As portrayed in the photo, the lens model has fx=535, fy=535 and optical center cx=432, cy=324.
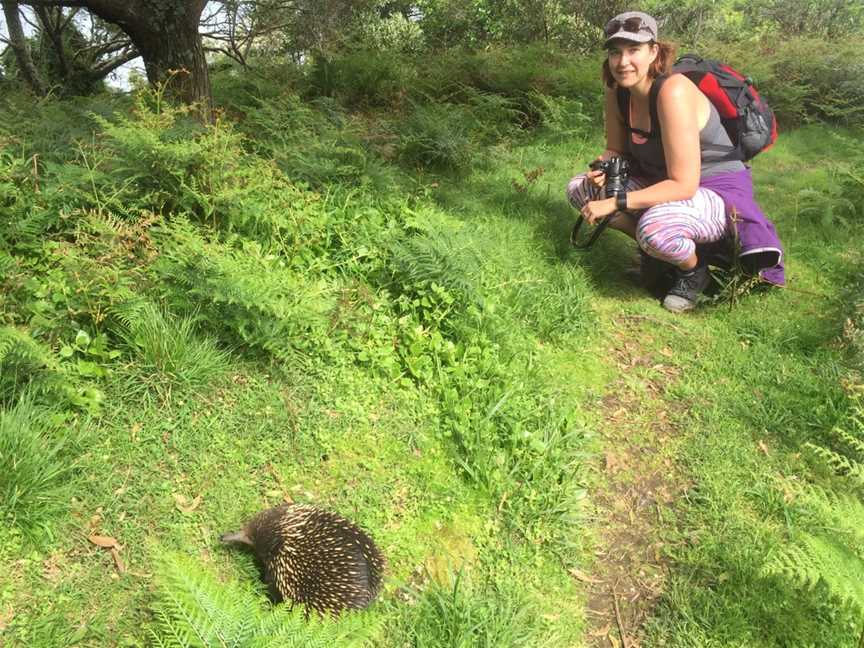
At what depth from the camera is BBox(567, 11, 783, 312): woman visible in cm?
Answer: 357

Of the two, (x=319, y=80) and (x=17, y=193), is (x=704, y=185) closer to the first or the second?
(x=17, y=193)

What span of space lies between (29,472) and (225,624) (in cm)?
130

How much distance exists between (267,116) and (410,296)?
2841mm

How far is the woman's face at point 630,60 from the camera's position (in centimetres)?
354

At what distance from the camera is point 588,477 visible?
300cm

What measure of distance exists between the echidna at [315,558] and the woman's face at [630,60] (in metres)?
3.32

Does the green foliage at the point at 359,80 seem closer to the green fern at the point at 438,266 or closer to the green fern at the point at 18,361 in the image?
the green fern at the point at 438,266

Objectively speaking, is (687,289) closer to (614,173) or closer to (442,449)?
(614,173)

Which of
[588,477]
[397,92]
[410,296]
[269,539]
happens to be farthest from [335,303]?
[397,92]

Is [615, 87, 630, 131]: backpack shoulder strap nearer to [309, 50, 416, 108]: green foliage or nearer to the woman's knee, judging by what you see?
the woman's knee

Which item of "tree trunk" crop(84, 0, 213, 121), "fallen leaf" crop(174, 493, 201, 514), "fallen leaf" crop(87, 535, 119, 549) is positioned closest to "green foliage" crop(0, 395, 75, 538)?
"fallen leaf" crop(87, 535, 119, 549)

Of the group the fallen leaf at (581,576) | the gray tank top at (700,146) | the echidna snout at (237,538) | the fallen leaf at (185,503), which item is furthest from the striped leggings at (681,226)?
the fallen leaf at (185,503)

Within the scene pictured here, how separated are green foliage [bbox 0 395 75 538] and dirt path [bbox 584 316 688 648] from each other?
2.49 meters

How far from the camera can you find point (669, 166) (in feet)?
12.3
